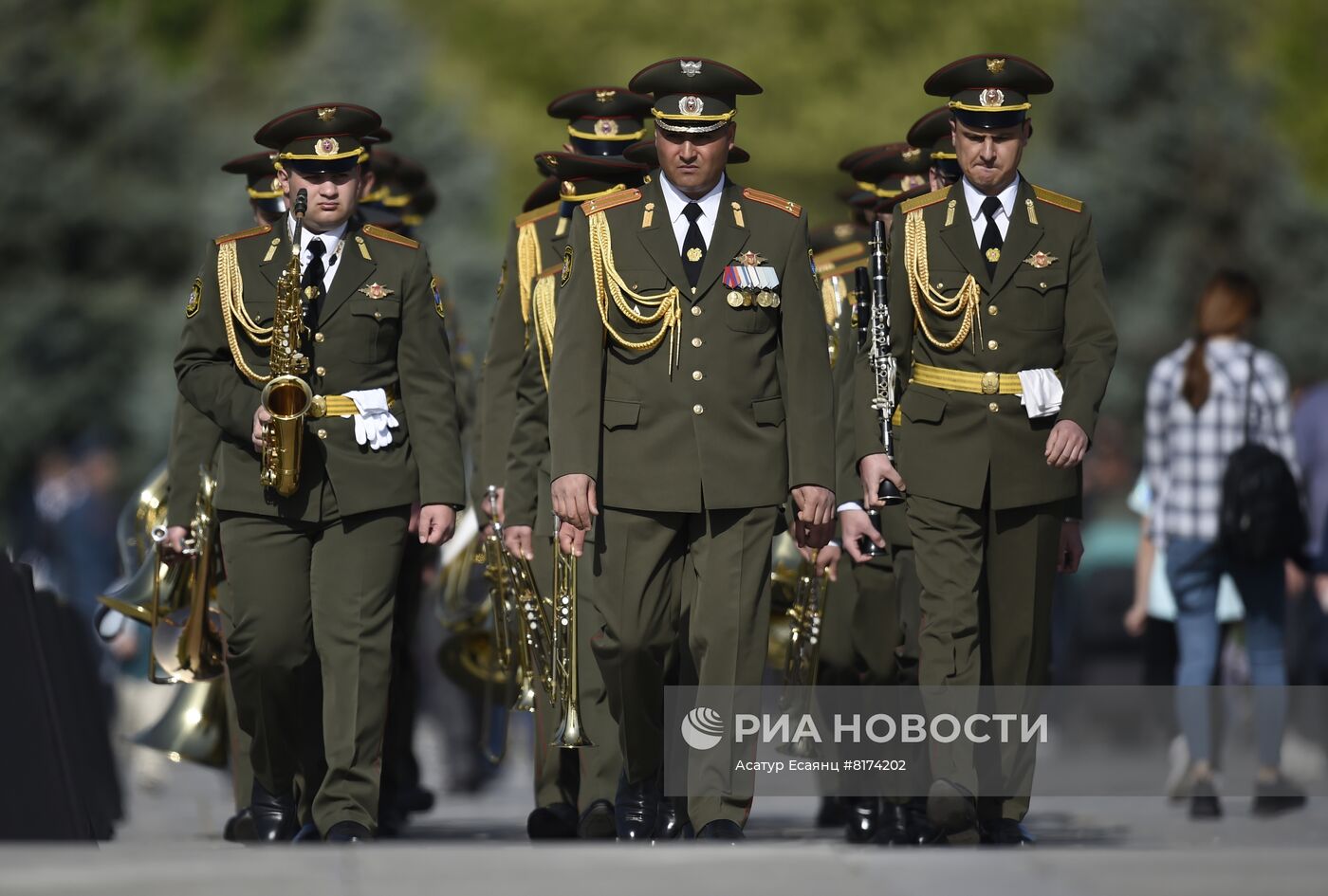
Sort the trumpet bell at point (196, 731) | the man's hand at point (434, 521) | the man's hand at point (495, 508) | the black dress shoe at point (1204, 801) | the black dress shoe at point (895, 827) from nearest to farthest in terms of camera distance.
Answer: the man's hand at point (434, 521) < the black dress shoe at point (895, 827) < the man's hand at point (495, 508) < the trumpet bell at point (196, 731) < the black dress shoe at point (1204, 801)

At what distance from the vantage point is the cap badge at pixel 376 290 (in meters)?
10.0

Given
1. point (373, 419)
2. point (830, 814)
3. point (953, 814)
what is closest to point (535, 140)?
point (830, 814)

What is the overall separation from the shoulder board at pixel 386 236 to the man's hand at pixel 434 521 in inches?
39.8

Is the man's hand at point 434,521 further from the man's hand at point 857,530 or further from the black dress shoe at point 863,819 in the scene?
the black dress shoe at point 863,819

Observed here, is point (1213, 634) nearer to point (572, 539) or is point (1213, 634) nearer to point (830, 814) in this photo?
point (830, 814)

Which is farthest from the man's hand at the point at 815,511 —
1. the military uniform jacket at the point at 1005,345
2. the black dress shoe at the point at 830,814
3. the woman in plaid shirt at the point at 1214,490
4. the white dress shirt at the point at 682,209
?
the woman in plaid shirt at the point at 1214,490

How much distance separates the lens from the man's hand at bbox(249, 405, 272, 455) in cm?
980

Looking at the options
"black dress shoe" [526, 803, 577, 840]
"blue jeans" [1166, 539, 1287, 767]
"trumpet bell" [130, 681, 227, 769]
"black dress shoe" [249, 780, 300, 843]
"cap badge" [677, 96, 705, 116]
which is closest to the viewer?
"cap badge" [677, 96, 705, 116]

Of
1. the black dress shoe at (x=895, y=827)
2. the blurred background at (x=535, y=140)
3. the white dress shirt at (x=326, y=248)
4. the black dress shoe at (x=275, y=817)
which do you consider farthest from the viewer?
the blurred background at (x=535, y=140)

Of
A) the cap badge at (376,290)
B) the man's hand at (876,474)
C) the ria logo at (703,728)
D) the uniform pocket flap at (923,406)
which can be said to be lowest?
the ria logo at (703,728)

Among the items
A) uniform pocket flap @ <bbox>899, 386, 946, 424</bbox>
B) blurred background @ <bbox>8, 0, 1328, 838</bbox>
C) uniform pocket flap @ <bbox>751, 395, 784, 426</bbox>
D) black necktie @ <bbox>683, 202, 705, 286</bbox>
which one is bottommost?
uniform pocket flap @ <bbox>751, 395, 784, 426</bbox>

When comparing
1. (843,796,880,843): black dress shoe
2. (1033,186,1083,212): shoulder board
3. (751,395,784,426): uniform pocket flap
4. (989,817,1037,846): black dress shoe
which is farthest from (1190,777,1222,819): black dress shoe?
(751,395,784,426): uniform pocket flap

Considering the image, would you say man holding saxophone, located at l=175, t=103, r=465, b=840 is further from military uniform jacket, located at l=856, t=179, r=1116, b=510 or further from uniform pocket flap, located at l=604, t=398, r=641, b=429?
military uniform jacket, located at l=856, t=179, r=1116, b=510

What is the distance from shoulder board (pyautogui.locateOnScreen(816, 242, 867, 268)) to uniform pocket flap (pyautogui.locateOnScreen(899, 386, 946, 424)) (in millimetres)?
1978
